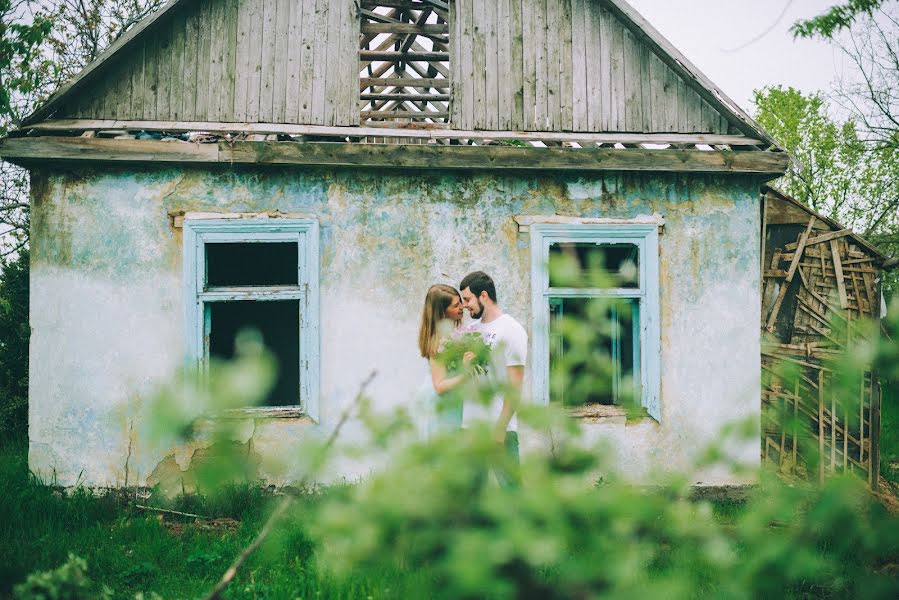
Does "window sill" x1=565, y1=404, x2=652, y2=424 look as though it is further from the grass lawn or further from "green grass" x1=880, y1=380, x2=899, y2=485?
"green grass" x1=880, y1=380, x2=899, y2=485

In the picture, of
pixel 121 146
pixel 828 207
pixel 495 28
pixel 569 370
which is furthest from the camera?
pixel 828 207

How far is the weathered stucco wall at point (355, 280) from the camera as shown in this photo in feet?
15.8

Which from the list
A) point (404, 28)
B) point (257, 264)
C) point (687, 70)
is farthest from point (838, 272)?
point (257, 264)

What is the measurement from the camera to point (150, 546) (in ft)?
13.0

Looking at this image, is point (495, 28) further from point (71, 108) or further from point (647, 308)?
point (71, 108)

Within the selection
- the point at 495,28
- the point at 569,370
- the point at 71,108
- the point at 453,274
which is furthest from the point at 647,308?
the point at 71,108

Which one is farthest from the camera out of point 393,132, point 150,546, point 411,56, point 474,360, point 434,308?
point 411,56

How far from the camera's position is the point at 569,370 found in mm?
1259

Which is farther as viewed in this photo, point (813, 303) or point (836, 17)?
point (813, 303)

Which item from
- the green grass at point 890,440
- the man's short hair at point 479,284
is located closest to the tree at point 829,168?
the green grass at point 890,440

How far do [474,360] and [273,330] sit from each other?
25.8ft

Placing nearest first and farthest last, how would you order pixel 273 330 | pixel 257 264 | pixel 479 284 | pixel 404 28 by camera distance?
pixel 479 284 < pixel 404 28 < pixel 257 264 < pixel 273 330

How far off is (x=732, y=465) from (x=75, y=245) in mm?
5190

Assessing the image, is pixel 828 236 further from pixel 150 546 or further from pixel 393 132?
pixel 150 546
